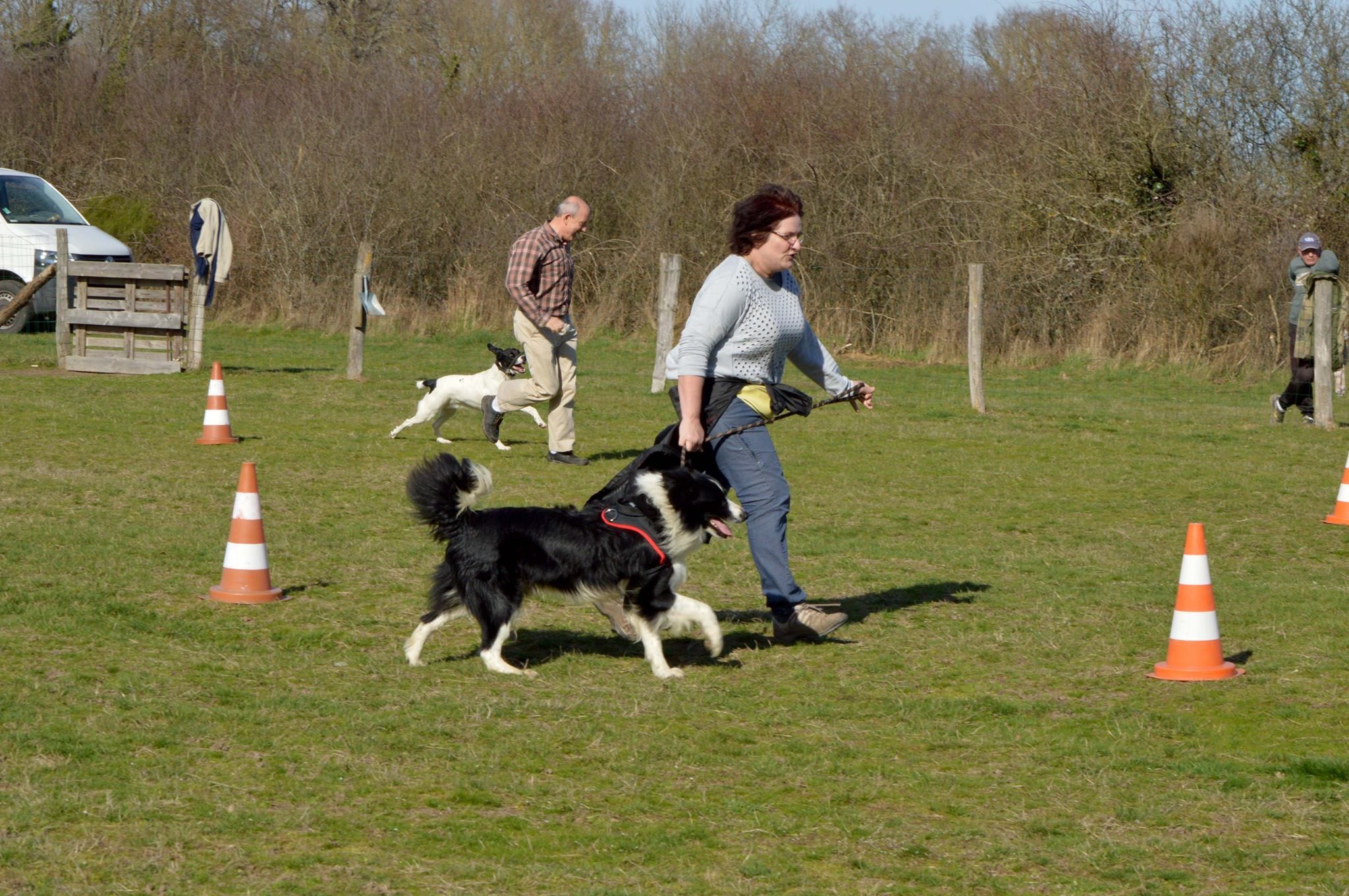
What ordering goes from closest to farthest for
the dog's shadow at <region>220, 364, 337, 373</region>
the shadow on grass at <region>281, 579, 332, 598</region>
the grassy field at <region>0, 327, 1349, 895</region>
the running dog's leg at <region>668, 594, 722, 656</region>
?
the grassy field at <region>0, 327, 1349, 895</region> → the running dog's leg at <region>668, 594, 722, 656</region> → the shadow on grass at <region>281, 579, 332, 598</region> → the dog's shadow at <region>220, 364, 337, 373</region>

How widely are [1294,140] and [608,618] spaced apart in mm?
18729

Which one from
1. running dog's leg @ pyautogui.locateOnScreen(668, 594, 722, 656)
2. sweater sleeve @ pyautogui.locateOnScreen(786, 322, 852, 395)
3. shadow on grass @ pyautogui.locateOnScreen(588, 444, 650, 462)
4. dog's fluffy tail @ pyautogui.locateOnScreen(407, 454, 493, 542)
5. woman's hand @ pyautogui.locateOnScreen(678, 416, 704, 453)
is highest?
sweater sleeve @ pyautogui.locateOnScreen(786, 322, 852, 395)

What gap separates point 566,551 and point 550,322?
5393mm

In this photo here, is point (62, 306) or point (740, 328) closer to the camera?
point (740, 328)

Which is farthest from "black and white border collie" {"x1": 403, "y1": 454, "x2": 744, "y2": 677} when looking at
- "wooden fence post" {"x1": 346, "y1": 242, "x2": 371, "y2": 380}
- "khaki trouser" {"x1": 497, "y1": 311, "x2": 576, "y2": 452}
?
"wooden fence post" {"x1": 346, "y1": 242, "x2": 371, "y2": 380}

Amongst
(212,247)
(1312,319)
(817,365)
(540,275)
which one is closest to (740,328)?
(817,365)

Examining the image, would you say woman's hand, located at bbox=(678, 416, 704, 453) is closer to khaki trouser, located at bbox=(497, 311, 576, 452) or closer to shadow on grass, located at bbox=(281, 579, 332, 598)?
shadow on grass, located at bbox=(281, 579, 332, 598)

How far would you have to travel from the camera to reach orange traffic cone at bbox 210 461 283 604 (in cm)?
652

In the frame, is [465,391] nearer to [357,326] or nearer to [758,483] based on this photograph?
[357,326]

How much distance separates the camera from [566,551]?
215 inches

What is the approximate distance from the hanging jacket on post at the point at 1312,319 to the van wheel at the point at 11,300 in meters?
16.2

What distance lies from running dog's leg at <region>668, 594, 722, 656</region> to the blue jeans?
51 cm

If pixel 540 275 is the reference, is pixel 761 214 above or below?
below

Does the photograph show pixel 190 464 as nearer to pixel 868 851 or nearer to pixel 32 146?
pixel 868 851
